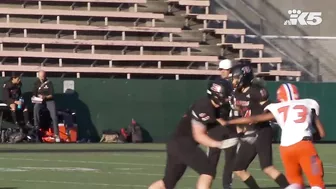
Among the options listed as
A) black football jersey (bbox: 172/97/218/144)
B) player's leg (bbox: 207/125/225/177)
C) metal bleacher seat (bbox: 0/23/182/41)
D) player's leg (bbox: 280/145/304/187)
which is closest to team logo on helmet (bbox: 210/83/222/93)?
black football jersey (bbox: 172/97/218/144)

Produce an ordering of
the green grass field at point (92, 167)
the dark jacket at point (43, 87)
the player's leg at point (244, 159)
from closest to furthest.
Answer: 1. the player's leg at point (244, 159)
2. the green grass field at point (92, 167)
3. the dark jacket at point (43, 87)

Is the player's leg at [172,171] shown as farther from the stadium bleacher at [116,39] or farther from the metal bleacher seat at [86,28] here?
the metal bleacher seat at [86,28]

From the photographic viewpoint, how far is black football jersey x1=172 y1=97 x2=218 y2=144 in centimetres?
1123

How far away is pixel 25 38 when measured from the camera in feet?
97.2

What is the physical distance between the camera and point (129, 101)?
28094mm

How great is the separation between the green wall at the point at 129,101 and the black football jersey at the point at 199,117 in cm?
1603

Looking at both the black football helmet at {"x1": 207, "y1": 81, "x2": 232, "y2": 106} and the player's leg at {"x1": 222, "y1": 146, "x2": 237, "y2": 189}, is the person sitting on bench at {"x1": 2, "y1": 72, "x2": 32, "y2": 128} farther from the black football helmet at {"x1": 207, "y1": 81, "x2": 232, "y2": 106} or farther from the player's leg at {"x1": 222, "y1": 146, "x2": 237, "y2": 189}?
the black football helmet at {"x1": 207, "y1": 81, "x2": 232, "y2": 106}

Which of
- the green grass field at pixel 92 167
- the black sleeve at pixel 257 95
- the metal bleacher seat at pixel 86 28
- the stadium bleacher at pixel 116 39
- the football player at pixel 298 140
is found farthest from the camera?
the stadium bleacher at pixel 116 39

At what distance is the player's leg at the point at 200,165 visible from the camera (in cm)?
1119

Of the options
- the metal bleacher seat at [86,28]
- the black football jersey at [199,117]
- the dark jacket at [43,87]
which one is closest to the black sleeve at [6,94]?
the dark jacket at [43,87]

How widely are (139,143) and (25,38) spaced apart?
523cm

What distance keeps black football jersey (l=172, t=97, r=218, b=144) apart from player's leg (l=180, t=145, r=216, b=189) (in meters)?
0.18

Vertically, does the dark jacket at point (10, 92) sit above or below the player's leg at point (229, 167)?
below

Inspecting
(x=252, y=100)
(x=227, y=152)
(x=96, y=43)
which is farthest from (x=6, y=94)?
(x=252, y=100)
